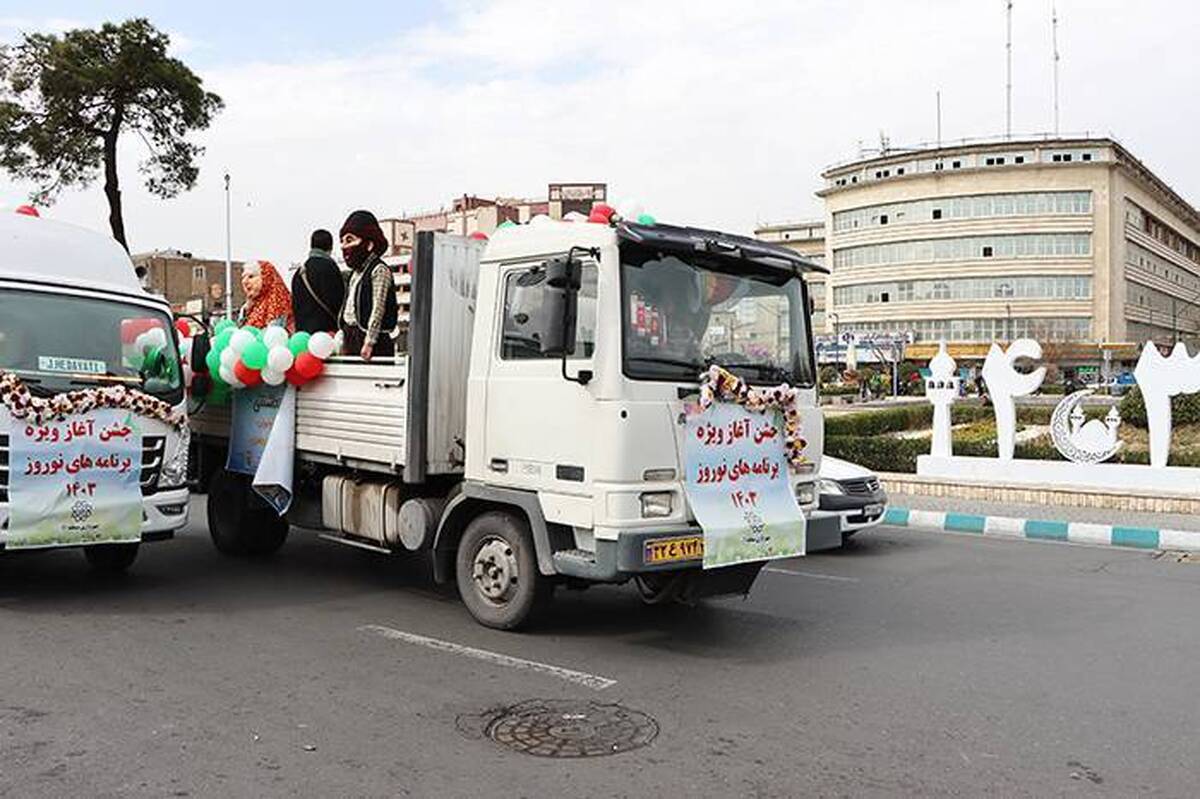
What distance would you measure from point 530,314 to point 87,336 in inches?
141

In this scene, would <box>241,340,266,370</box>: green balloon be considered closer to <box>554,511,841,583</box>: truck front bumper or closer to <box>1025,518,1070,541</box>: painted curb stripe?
<box>554,511,841,583</box>: truck front bumper

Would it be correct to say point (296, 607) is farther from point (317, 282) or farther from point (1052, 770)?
point (1052, 770)

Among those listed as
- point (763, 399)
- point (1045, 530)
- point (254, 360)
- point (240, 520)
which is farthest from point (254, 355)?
point (1045, 530)

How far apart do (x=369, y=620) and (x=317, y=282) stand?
2765 millimetres

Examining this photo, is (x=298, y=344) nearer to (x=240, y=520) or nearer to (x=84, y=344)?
(x=84, y=344)

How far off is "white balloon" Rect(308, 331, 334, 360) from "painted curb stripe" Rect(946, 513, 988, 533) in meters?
8.17

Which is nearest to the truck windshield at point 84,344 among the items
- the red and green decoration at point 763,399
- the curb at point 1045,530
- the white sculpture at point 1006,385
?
the red and green decoration at point 763,399

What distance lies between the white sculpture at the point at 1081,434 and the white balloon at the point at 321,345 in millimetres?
10929

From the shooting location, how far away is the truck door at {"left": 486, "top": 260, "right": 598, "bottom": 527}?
245 inches

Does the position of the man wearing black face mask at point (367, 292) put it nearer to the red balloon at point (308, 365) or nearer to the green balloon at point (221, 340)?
the red balloon at point (308, 365)

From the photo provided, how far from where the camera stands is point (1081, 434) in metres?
14.9

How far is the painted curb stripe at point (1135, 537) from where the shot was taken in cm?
1166

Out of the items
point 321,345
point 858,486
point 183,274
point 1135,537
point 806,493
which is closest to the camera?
point 806,493

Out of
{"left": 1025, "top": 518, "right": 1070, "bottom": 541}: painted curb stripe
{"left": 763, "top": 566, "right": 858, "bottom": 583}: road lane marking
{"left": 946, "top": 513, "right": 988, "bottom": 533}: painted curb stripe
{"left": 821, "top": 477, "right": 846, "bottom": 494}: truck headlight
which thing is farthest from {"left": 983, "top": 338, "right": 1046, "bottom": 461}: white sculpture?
{"left": 763, "top": 566, "right": 858, "bottom": 583}: road lane marking
